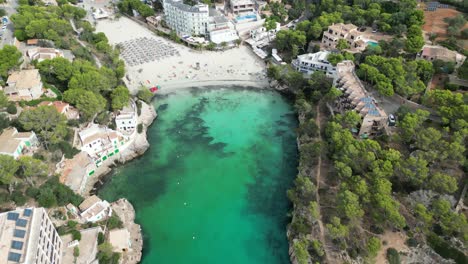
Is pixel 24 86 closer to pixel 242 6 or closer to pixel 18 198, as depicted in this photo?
pixel 18 198

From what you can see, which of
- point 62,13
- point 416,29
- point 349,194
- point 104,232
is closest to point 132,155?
point 104,232

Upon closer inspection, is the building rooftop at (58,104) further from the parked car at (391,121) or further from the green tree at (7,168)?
the parked car at (391,121)

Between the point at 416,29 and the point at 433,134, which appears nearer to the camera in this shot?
the point at 433,134

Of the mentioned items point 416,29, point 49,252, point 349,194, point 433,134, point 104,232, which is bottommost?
point 104,232

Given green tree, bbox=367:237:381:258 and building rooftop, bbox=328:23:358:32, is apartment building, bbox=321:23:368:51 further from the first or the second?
green tree, bbox=367:237:381:258

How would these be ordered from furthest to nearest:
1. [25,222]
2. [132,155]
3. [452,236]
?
[132,155] → [452,236] → [25,222]

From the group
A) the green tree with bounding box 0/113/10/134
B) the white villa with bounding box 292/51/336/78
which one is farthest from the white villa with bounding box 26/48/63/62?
the white villa with bounding box 292/51/336/78

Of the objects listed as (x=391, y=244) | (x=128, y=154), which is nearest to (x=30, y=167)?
(x=128, y=154)

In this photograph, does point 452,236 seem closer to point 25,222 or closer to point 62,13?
point 25,222


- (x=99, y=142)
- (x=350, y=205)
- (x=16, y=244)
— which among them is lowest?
(x=99, y=142)
